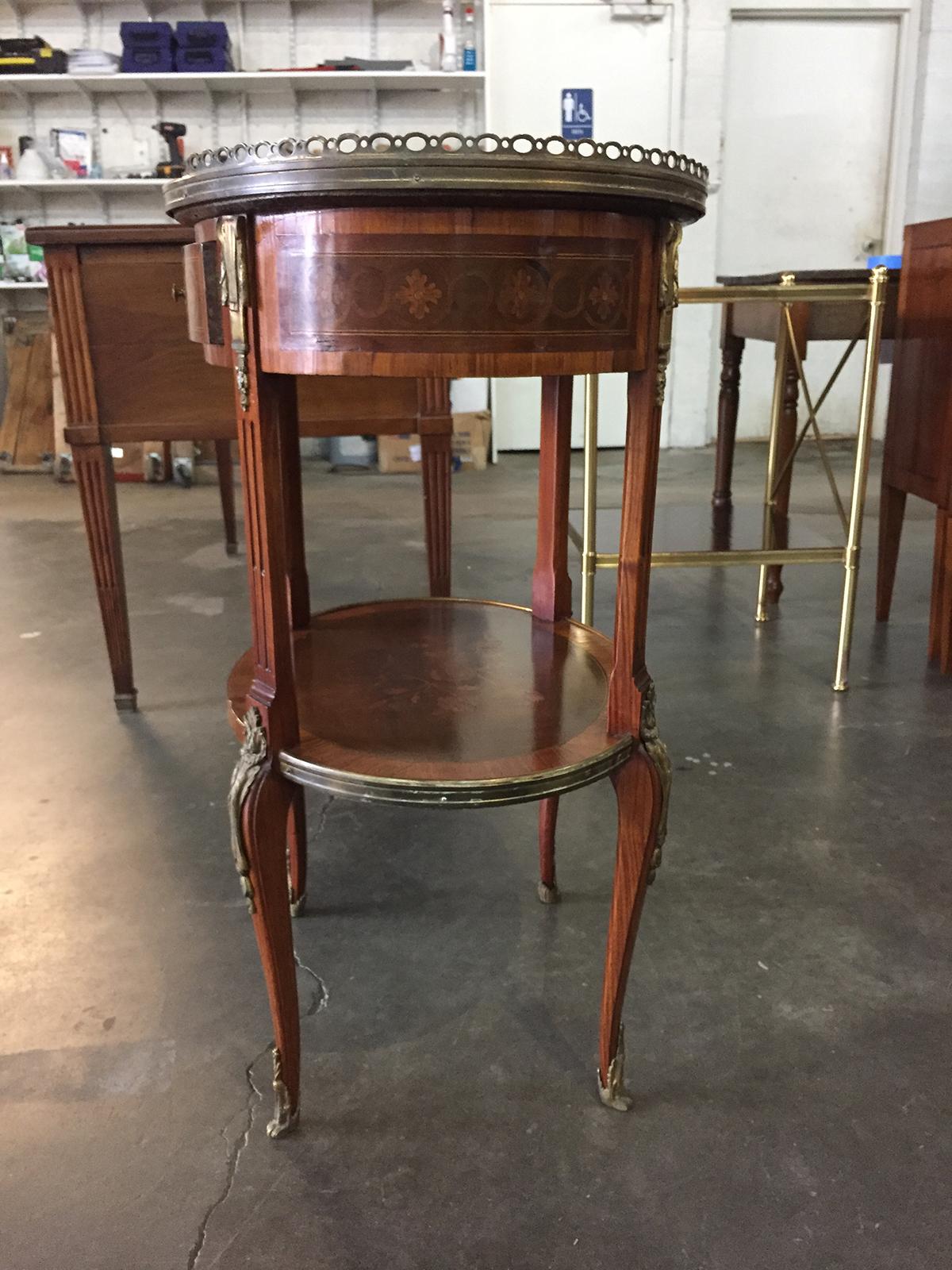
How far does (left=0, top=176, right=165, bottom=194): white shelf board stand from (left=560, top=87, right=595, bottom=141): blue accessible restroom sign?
7.08ft

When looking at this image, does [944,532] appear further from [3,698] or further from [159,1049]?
[3,698]

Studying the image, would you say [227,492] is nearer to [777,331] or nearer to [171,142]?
[777,331]

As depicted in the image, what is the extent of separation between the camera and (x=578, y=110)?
5.32 m

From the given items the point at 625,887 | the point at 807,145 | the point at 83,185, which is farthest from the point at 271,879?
the point at 807,145

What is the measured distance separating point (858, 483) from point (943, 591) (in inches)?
15.2

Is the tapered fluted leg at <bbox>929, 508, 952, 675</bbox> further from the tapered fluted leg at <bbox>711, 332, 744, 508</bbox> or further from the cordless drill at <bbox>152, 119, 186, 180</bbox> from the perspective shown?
the cordless drill at <bbox>152, 119, 186, 180</bbox>

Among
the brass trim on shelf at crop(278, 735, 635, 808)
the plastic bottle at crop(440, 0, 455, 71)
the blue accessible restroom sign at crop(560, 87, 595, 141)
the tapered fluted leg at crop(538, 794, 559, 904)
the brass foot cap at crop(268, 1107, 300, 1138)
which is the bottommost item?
the brass foot cap at crop(268, 1107, 300, 1138)

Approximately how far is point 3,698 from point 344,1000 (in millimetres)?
1425

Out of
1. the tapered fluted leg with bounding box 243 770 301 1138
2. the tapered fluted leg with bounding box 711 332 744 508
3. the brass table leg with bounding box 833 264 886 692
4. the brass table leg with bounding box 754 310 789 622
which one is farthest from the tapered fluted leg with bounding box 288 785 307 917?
the tapered fluted leg with bounding box 711 332 744 508

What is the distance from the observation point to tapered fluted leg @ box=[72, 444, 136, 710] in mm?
2094

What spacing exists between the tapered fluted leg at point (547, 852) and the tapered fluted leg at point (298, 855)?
37cm

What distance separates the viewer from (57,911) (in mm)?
1538

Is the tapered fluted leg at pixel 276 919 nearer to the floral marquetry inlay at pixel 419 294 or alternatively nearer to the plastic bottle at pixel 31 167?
the floral marquetry inlay at pixel 419 294

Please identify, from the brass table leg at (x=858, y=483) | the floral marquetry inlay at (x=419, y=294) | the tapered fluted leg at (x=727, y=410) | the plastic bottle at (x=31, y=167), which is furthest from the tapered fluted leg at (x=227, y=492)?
the plastic bottle at (x=31, y=167)
